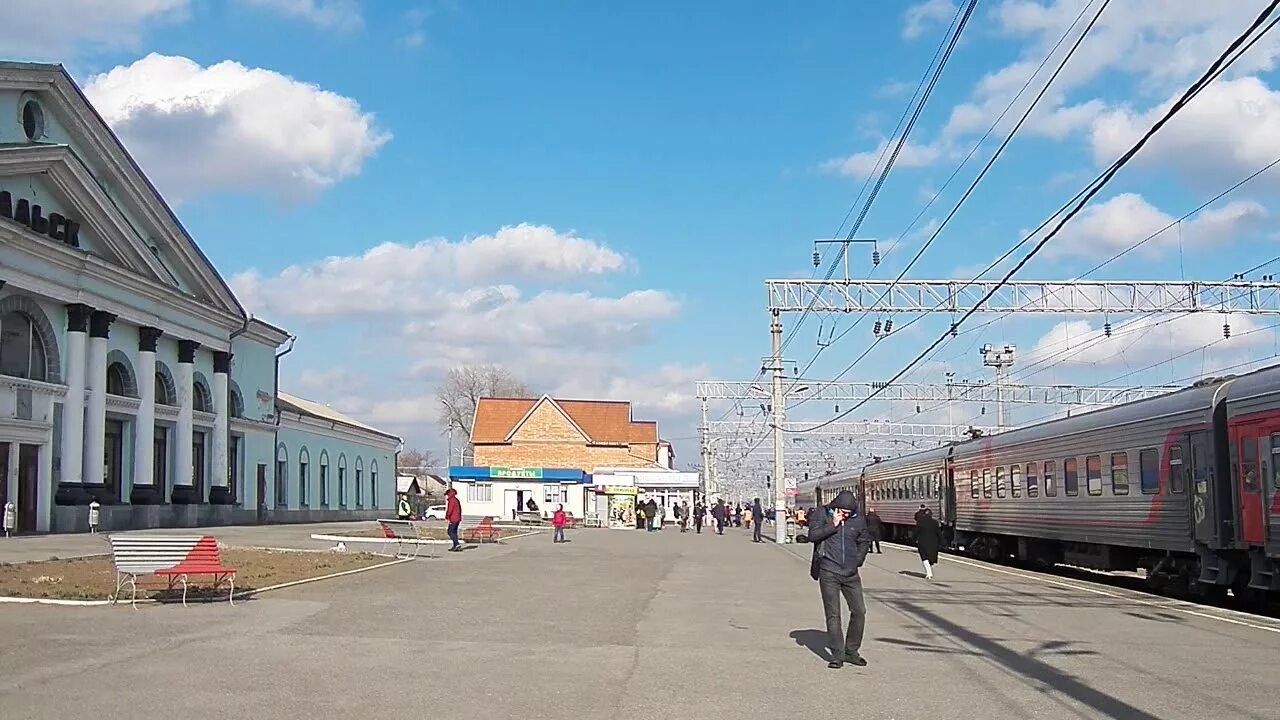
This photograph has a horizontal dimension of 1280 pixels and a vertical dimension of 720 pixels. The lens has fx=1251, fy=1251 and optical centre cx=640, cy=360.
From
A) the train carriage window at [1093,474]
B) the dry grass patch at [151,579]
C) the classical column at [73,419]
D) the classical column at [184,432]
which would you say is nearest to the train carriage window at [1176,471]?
the train carriage window at [1093,474]

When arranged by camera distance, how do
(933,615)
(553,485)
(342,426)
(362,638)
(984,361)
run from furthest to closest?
1. (553,485)
2. (342,426)
3. (984,361)
4. (933,615)
5. (362,638)

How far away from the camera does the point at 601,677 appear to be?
1038 cm

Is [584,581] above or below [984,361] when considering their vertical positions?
below

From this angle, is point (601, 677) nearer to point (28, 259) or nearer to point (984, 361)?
point (28, 259)

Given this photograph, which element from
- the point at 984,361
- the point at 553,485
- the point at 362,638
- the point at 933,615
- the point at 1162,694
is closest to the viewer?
the point at 1162,694

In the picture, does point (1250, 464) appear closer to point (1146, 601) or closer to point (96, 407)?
point (1146, 601)

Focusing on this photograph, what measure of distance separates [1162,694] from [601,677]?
447 centimetres

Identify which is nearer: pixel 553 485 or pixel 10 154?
pixel 10 154

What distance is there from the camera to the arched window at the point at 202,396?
46.1 metres

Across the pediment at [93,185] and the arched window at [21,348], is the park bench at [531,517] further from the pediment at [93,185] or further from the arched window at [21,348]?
the arched window at [21,348]

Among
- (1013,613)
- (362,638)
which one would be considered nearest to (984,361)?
(1013,613)

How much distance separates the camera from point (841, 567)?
1144 cm

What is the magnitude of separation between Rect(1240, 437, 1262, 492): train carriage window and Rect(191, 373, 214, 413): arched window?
123 ft

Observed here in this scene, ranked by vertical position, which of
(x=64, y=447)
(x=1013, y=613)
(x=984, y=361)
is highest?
(x=984, y=361)
